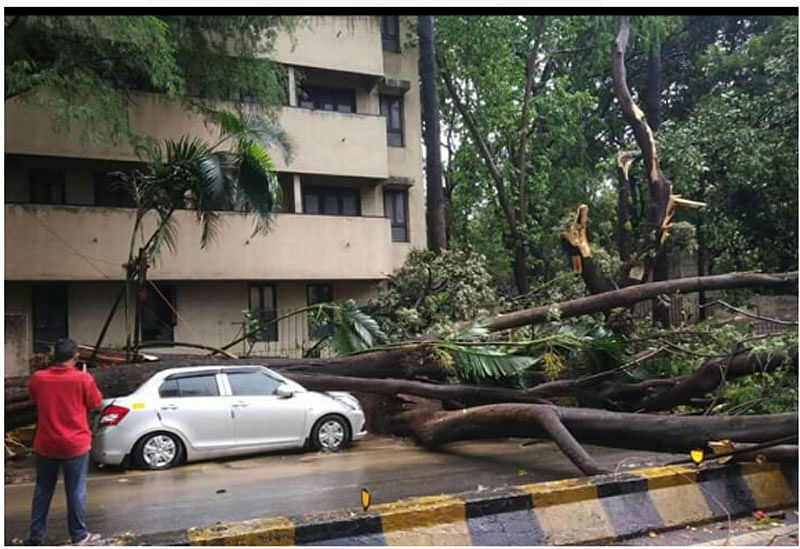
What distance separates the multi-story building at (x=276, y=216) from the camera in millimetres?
14078

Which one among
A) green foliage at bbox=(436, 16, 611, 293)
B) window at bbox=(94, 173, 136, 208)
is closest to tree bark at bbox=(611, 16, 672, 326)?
green foliage at bbox=(436, 16, 611, 293)

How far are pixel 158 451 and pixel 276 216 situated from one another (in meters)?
7.76

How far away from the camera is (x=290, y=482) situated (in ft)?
24.5

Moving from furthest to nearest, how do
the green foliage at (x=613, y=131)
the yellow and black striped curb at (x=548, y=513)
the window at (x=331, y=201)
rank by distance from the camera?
the window at (x=331, y=201)
the green foliage at (x=613, y=131)
the yellow and black striped curb at (x=548, y=513)

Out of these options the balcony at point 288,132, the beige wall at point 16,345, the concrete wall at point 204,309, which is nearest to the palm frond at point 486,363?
the beige wall at point 16,345

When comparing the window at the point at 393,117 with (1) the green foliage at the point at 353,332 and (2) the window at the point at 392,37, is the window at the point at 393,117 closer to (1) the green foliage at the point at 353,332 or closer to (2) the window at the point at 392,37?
(2) the window at the point at 392,37

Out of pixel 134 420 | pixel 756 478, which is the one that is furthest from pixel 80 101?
pixel 756 478

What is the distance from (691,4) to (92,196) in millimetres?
13547

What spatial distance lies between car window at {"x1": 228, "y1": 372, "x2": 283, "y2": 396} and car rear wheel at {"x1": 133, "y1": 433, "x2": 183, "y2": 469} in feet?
3.20

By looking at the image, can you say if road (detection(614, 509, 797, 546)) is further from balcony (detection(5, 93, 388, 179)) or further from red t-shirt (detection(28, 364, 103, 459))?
balcony (detection(5, 93, 388, 179))

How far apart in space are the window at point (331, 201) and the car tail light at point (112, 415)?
9598 mm

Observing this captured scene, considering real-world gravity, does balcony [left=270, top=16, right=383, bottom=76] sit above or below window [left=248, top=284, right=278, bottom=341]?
above

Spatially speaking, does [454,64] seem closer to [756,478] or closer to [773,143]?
[773,143]

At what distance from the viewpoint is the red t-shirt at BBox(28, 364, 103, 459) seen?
16.6 ft
